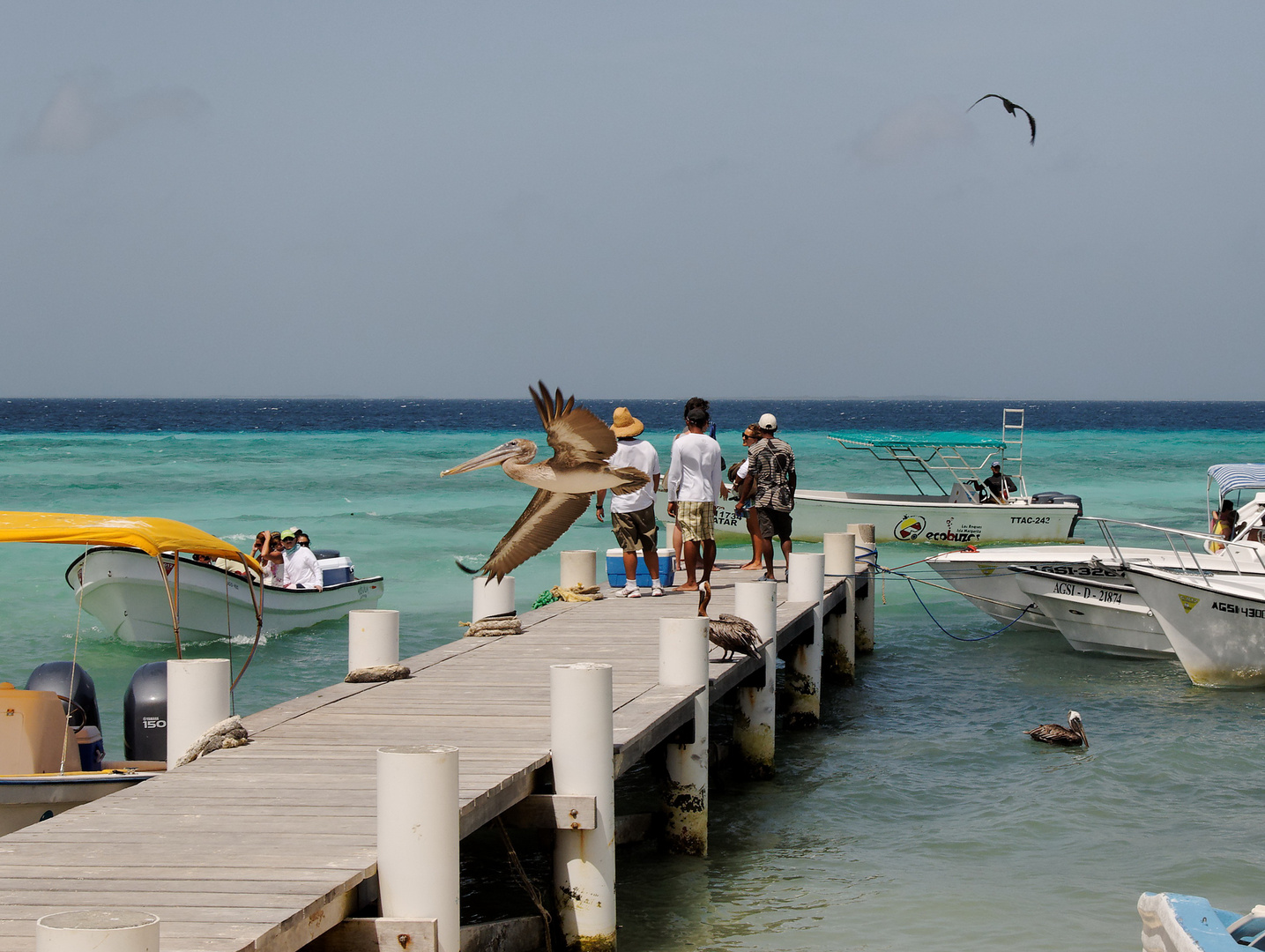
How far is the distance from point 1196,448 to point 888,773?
73297 millimetres

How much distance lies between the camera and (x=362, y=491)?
1858 inches

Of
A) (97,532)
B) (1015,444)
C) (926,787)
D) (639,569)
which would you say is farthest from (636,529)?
(1015,444)

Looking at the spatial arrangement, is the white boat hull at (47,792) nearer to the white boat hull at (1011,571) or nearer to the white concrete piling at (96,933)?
the white concrete piling at (96,933)

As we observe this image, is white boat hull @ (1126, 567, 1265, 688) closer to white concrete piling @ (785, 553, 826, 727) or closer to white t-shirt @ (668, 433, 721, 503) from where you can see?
white concrete piling @ (785, 553, 826, 727)

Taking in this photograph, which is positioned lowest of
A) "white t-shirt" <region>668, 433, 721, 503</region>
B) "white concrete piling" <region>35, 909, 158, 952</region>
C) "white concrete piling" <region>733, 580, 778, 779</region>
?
"white concrete piling" <region>733, 580, 778, 779</region>

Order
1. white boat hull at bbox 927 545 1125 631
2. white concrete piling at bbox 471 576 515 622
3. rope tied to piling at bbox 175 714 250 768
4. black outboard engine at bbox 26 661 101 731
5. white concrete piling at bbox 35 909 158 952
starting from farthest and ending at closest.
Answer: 1. white boat hull at bbox 927 545 1125 631
2. white concrete piling at bbox 471 576 515 622
3. black outboard engine at bbox 26 661 101 731
4. rope tied to piling at bbox 175 714 250 768
5. white concrete piling at bbox 35 909 158 952

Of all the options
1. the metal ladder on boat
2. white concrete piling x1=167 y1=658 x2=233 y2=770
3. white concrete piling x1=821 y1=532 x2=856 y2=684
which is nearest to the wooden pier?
white concrete piling x1=167 y1=658 x2=233 y2=770

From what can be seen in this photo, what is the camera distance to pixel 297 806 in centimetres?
601

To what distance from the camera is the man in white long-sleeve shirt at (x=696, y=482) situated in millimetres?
11672

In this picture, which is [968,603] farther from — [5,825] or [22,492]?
[22,492]

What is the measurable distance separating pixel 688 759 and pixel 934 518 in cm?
1734

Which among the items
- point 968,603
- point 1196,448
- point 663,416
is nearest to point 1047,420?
point 663,416

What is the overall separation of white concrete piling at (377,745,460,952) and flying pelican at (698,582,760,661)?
4.62m

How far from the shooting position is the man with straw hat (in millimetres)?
9984
